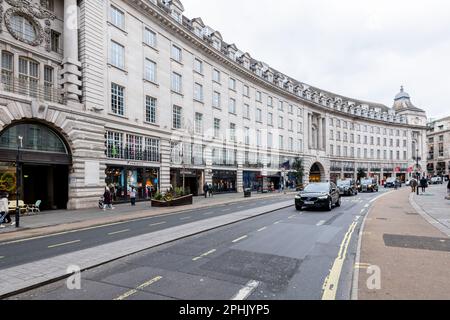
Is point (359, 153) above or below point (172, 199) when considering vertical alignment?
above

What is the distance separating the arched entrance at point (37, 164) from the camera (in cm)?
1702

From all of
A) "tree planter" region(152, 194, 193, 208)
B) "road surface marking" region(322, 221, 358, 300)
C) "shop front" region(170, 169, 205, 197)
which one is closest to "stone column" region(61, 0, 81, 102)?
"tree planter" region(152, 194, 193, 208)

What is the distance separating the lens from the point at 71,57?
20297 millimetres

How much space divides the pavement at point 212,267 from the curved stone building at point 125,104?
450 inches

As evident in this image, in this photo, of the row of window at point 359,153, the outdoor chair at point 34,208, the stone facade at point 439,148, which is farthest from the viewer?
the stone facade at point 439,148

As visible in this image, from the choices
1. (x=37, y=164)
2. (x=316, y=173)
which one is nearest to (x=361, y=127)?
(x=316, y=173)

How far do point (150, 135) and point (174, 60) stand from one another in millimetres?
9115

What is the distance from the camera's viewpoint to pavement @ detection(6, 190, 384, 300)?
4805mm

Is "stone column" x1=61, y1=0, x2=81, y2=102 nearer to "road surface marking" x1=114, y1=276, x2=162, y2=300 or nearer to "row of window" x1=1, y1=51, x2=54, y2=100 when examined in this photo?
"row of window" x1=1, y1=51, x2=54, y2=100

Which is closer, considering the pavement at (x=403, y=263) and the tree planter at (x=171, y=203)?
the pavement at (x=403, y=263)

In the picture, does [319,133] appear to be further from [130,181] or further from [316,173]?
[130,181]

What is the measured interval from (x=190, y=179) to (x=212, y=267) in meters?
26.4

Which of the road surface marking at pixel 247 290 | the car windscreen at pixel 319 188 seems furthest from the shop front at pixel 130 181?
the road surface marking at pixel 247 290

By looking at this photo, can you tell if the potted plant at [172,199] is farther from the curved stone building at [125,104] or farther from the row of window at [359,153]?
the row of window at [359,153]
